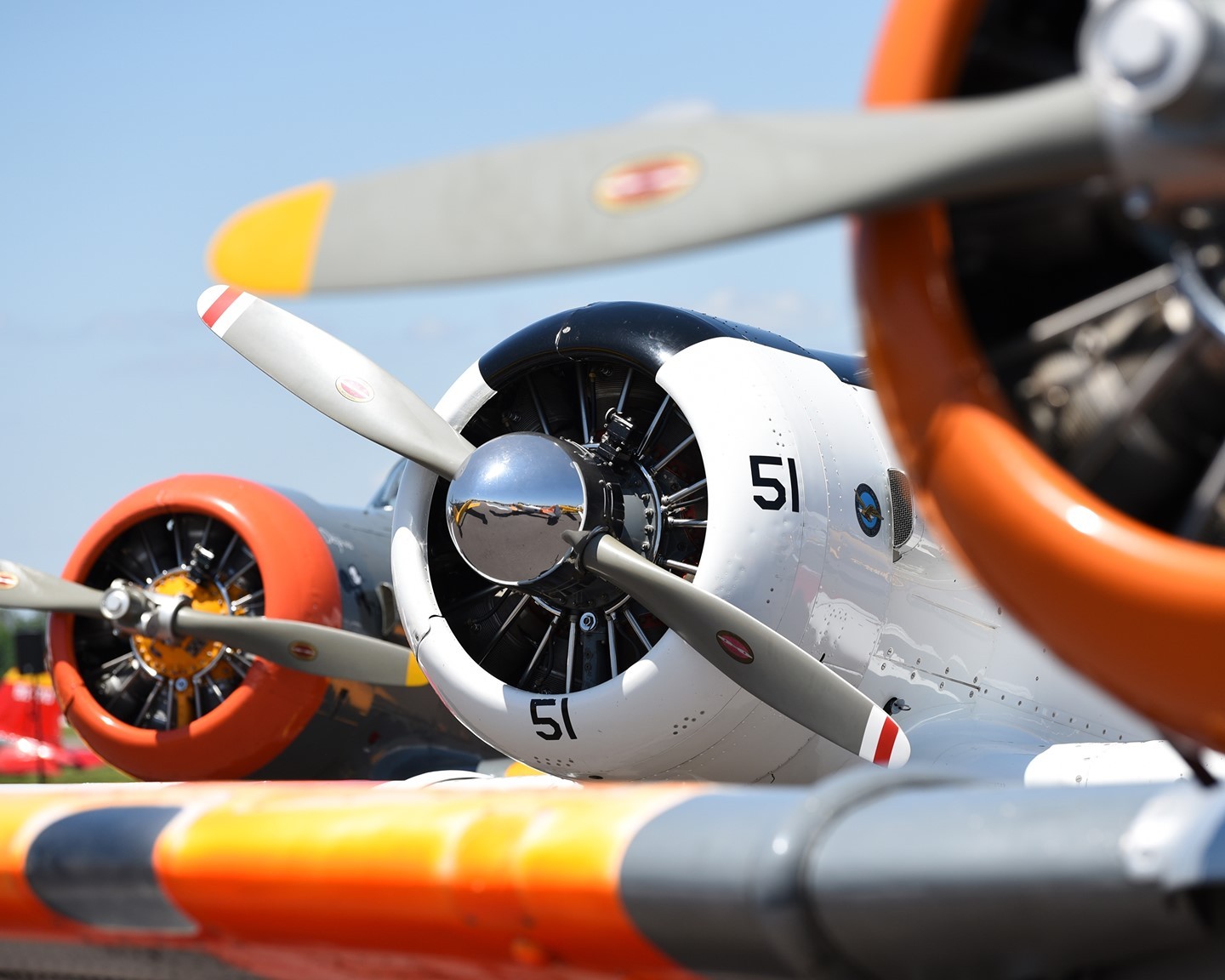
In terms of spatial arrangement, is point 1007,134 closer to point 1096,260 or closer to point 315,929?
point 1096,260

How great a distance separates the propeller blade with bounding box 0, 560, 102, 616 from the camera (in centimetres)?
823

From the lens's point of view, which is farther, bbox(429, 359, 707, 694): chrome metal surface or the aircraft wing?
bbox(429, 359, 707, 694): chrome metal surface

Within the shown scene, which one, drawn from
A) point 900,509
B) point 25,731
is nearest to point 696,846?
point 900,509

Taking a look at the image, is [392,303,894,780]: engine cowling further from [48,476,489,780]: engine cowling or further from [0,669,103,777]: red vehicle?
[0,669,103,777]: red vehicle

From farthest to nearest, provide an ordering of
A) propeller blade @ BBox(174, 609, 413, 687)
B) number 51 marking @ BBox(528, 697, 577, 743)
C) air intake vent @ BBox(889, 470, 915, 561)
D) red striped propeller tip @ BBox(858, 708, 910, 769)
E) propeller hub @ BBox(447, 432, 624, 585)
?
propeller blade @ BBox(174, 609, 413, 687)
air intake vent @ BBox(889, 470, 915, 561)
number 51 marking @ BBox(528, 697, 577, 743)
propeller hub @ BBox(447, 432, 624, 585)
red striped propeller tip @ BBox(858, 708, 910, 769)

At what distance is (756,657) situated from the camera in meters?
4.93

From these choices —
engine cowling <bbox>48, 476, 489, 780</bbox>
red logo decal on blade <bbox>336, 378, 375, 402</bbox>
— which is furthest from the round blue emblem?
engine cowling <bbox>48, 476, 489, 780</bbox>

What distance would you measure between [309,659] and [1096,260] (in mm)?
5578

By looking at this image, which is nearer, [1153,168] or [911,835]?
[1153,168]

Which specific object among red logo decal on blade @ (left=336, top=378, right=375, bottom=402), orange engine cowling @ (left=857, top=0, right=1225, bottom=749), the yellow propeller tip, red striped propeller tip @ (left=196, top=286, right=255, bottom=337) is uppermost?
the yellow propeller tip

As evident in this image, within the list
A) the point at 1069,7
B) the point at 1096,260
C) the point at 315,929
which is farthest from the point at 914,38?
the point at 315,929

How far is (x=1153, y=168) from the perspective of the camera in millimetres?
2395

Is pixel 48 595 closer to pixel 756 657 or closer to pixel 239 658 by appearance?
pixel 239 658

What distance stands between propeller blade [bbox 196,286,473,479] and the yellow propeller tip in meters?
2.92
